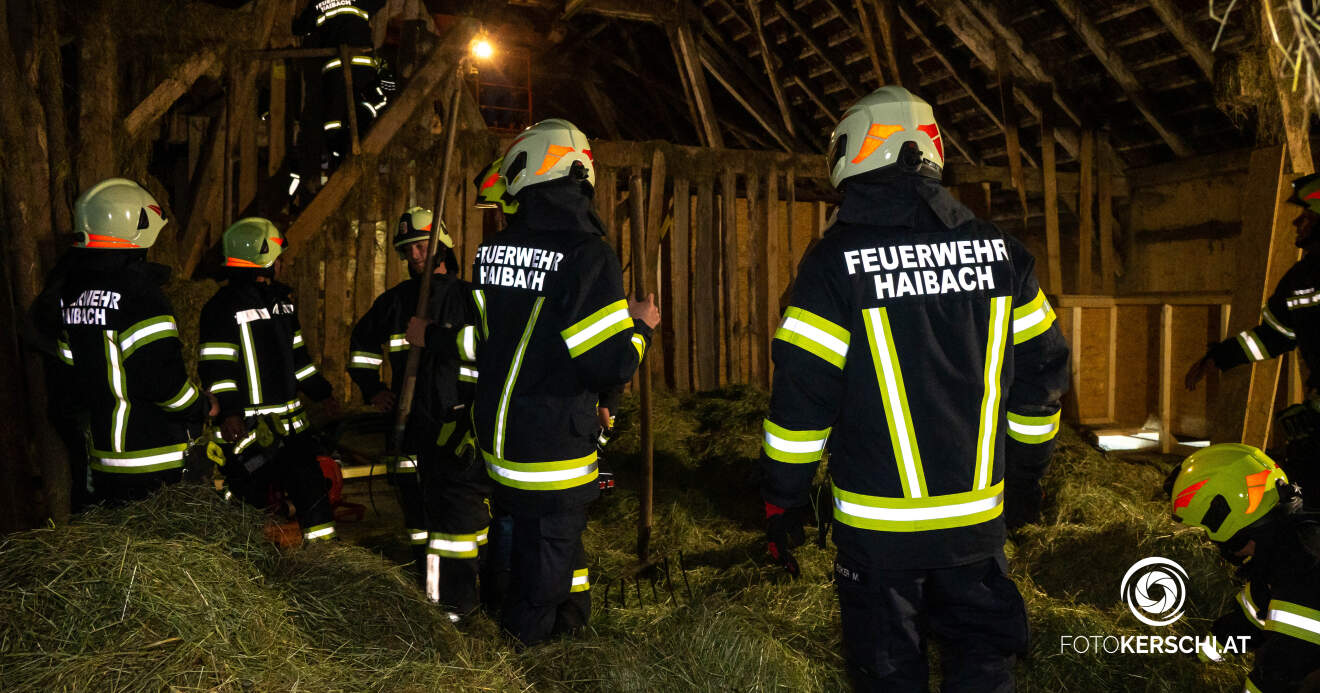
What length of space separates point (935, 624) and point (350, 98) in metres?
6.56

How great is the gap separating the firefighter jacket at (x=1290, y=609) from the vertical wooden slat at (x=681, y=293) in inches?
253

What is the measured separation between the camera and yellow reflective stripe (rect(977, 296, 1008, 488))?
2568 millimetres

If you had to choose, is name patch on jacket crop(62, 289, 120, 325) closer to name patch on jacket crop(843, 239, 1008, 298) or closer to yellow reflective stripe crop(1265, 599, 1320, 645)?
name patch on jacket crop(843, 239, 1008, 298)

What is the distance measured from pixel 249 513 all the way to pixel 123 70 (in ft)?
18.2

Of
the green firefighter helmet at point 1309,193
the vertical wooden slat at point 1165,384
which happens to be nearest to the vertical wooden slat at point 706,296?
the vertical wooden slat at point 1165,384

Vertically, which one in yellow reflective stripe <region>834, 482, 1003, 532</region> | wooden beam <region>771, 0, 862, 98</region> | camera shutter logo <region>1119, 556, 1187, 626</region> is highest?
wooden beam <region>771, 0, 862, 98</region>

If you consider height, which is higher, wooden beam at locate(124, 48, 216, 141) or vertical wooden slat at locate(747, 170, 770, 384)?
wooden beam at locate(124, 48, 216, 141)

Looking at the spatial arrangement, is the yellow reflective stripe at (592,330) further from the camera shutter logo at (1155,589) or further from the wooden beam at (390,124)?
the wooden beam at (390,124)

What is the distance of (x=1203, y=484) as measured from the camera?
3381 mm

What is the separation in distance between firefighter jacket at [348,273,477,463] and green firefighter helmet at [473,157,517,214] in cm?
53

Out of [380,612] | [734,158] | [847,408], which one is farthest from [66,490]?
[734,158]

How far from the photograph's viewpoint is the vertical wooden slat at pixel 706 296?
9297 mm

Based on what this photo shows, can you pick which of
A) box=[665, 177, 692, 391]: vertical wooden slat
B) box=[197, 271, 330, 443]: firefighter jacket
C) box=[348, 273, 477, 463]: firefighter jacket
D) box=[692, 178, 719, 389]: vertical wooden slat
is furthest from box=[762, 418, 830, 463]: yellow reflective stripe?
box=[692, 178, 719, 389]: vertical wooden slat

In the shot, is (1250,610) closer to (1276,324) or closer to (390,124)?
(1276,324)
